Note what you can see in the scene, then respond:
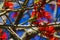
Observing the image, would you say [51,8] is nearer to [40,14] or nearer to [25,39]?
[25,39]

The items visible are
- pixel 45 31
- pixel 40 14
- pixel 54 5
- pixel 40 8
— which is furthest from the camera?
pixel 54 5

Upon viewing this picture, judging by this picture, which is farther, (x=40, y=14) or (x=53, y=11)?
(x=53, y=11)

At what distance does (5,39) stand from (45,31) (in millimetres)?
1590

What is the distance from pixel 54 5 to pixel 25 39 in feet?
7.57

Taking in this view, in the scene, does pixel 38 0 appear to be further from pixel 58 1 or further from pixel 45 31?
pixel 58 1

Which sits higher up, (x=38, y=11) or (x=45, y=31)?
(x=38, y=11)

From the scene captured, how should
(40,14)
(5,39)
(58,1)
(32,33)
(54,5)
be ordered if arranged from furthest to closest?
1. (54,5)
2. (58,1)
3. (5,39)
4. (32,33)
5. (40,14)

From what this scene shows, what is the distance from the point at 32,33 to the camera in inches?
87.0

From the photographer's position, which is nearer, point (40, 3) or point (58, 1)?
point (40, 3)

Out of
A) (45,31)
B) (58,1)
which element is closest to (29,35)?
(45,31)

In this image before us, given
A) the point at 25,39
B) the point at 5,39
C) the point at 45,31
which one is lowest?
the point at 5,39

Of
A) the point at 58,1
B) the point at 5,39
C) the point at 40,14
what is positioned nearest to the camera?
the point at 40,14

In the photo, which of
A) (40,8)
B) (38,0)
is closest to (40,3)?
(40,8)

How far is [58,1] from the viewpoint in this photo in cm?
402
